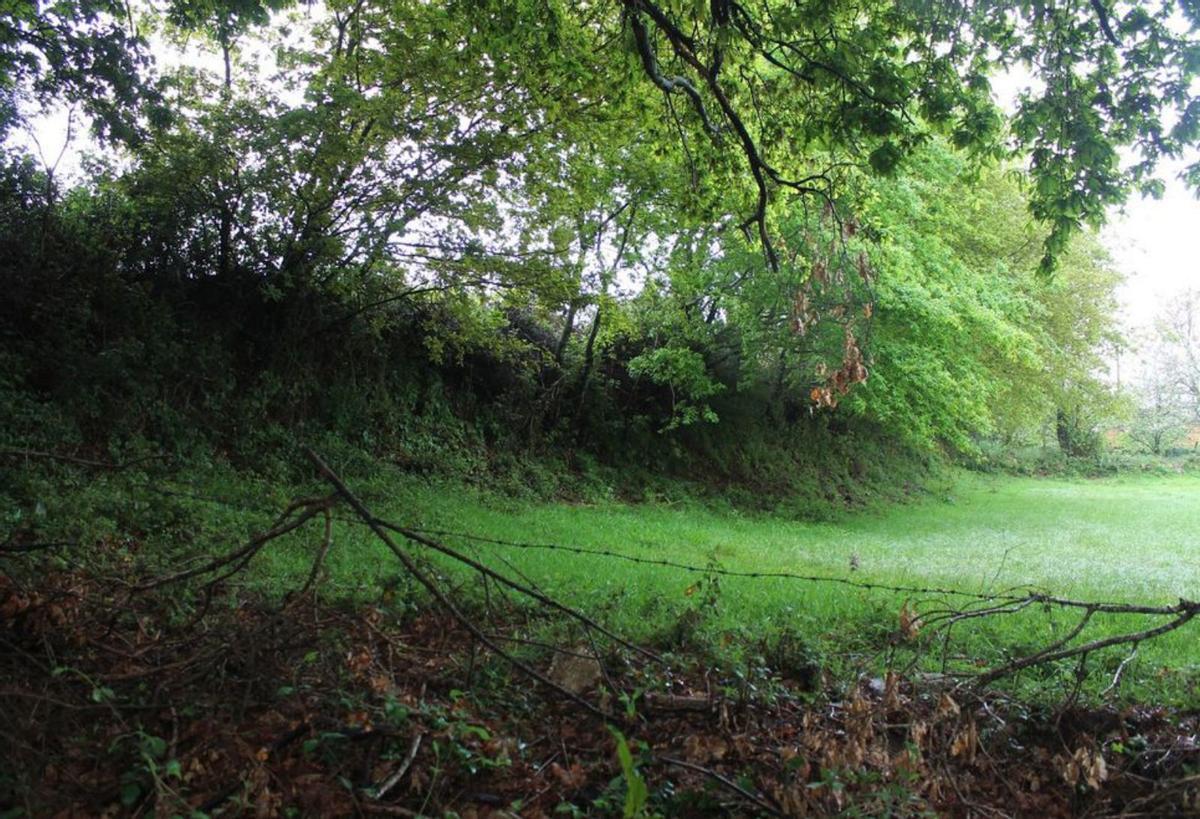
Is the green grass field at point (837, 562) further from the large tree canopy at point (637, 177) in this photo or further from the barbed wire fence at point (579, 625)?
the large tree canopy at point (637, 177)

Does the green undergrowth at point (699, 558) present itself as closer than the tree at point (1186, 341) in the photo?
Yes

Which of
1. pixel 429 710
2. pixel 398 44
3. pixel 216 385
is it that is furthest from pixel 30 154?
pixel 429 710

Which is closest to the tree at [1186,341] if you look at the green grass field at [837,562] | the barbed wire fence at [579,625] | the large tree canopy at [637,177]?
the green grass field at [837,562]

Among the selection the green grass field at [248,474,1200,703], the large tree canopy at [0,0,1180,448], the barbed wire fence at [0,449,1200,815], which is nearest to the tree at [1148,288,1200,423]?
the green grass field at [248,474,1200,703]

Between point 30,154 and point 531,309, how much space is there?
9072mm

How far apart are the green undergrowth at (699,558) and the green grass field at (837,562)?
0.12 ft

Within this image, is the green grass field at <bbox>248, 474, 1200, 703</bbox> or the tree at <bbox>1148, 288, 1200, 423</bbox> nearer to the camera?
the green grass field at <bbox>248, 474, 1200, 703</bbox>

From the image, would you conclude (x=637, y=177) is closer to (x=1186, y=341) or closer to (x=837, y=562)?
(x=837, y=562)

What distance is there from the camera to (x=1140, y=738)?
4.04 m

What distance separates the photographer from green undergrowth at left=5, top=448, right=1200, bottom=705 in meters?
5.30

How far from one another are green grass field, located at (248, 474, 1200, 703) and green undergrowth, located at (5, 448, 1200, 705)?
0.12 feet

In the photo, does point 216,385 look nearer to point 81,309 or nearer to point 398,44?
Answer: point 81,309

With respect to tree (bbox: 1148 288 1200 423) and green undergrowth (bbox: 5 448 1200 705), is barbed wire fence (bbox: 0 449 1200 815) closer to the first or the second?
green undergrowth (bbox: 5 448 1200 705)

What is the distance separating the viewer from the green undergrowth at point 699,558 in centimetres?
530
